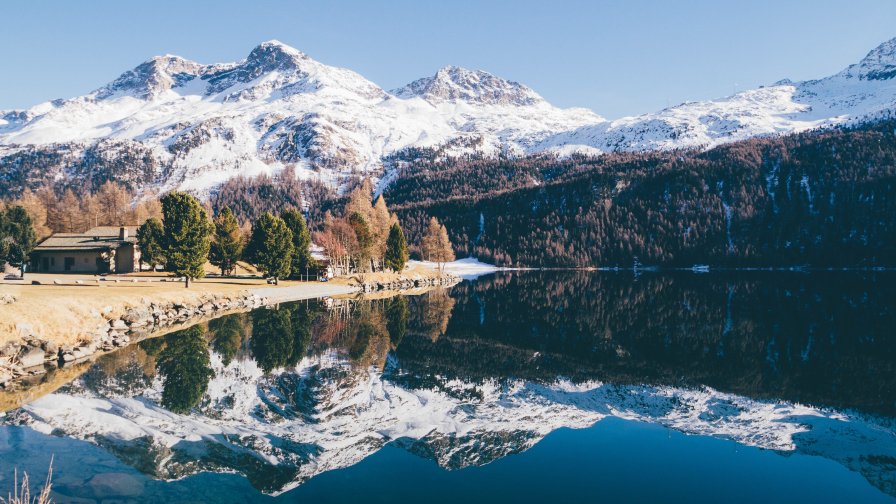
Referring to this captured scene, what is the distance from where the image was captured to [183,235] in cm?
6425

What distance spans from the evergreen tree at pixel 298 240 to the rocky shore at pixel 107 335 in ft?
101

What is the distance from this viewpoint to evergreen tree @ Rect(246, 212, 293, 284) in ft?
265

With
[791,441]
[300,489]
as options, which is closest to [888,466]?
[791,441]

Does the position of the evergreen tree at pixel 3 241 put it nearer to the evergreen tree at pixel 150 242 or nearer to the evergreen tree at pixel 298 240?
the evergreen tree at pixel 150 242

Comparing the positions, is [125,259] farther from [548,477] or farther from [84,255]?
[548,477]

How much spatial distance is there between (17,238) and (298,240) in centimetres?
4023

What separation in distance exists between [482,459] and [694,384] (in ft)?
52.2

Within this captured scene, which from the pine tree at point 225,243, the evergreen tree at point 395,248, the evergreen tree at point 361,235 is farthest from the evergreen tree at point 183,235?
the evergreen tree at point 395,248

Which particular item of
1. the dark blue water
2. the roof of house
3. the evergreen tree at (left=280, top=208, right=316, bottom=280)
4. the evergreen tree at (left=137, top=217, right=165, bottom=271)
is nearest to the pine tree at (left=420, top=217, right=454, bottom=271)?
the evergreen tree at (left=280, top=208, right=316, bottom=280)

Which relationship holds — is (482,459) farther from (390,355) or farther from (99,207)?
(99,207)

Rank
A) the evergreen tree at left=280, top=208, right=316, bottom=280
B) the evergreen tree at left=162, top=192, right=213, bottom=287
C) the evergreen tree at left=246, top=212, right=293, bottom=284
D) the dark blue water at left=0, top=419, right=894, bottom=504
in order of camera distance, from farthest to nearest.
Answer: the evergreen tree at left=280, top=208, right=316, bottom=280
the evergreen tree at left=246, top=212, right=293, bottom=284
the evergreen tree at left=162, top=192, right=213, bottom=287
the dark blue water at left=0, top=419, right=894, bottom=504

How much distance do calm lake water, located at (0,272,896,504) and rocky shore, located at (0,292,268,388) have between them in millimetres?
2290

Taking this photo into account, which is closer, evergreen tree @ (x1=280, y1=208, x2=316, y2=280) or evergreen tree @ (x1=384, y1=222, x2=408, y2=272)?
evergreen tree @ (x1=280, y1=208, x2=316, y2=280)

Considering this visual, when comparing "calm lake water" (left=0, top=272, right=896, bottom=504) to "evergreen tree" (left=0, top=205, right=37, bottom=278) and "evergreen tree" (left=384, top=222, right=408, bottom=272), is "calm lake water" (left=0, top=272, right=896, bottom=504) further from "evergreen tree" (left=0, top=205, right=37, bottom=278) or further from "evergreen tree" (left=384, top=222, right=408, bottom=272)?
"evergreen tree" (left=384, top=222, right=408, bottom=272)
